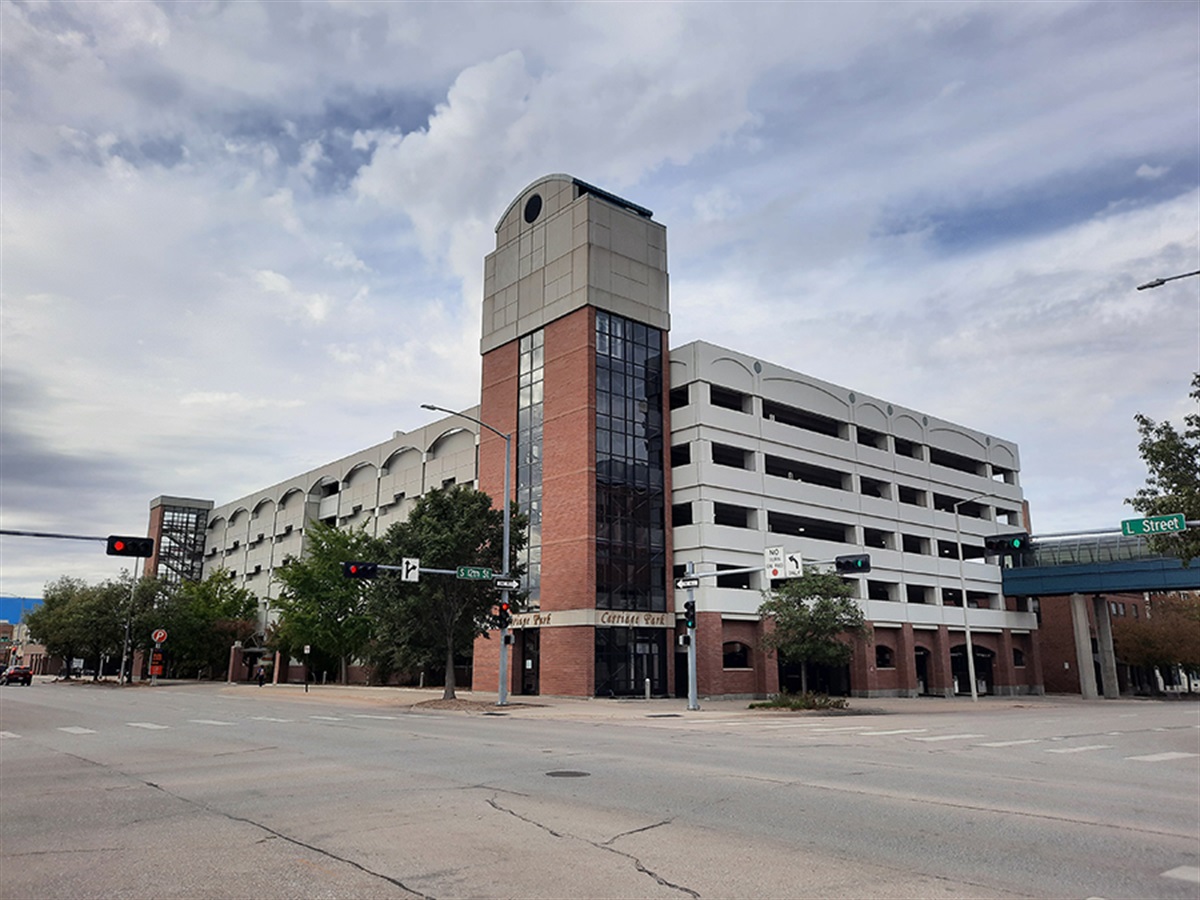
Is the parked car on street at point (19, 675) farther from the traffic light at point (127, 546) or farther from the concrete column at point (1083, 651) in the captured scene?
the concrete column at point (1083, 651)

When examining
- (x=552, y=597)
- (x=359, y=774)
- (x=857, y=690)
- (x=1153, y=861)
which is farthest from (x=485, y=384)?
(x=1153, y=861)

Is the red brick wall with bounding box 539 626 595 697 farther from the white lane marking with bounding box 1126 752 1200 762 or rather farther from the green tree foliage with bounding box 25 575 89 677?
the green tree foliage with bounding box 25 575 89 677

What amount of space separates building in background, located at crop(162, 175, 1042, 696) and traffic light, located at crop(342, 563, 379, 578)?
14.8 meters

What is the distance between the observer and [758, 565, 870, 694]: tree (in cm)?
4003

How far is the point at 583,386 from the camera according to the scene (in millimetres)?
48125

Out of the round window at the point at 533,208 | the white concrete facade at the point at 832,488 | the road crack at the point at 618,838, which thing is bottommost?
the road crack at the point at 618,838

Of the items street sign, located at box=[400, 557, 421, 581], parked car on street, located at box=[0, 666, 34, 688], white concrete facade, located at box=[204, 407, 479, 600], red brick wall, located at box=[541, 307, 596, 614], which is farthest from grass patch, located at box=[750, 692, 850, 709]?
parked car on street, located at box=[0, 666, 34, 688]

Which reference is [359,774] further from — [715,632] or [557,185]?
[557,185]

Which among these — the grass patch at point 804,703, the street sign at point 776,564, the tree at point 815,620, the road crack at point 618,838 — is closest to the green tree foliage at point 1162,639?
the tree at point 815,620

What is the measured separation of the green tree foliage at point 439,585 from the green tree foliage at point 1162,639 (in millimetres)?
55792

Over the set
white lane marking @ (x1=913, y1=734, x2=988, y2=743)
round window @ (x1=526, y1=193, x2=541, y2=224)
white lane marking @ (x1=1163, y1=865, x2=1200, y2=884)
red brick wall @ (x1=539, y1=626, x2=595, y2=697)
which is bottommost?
white lane marking @ (x1=913, y1=734, x2=988, y2=743)

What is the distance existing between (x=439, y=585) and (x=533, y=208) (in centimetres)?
2646

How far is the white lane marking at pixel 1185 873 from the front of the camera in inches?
300

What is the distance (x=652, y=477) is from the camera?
1950 inches
